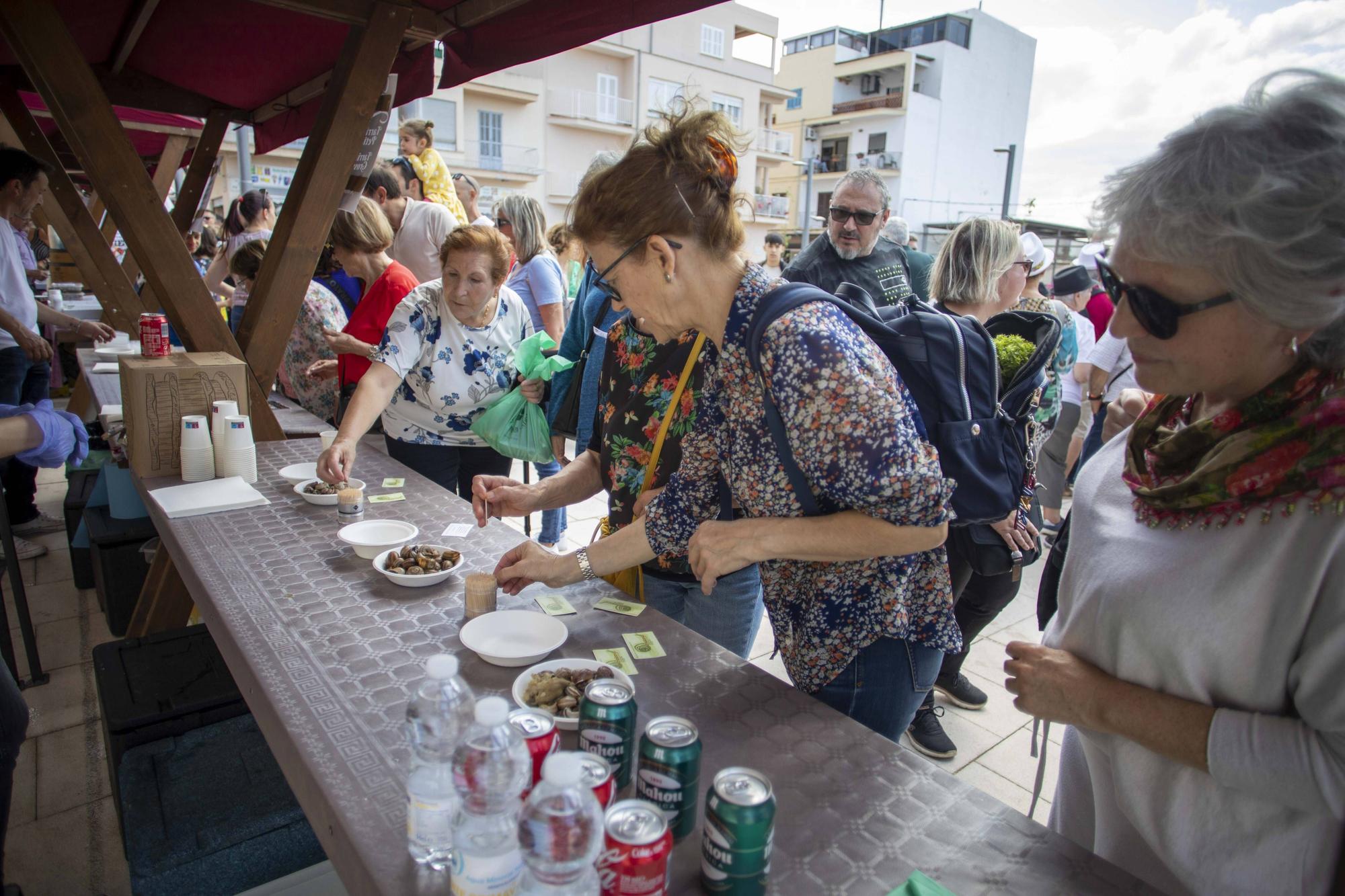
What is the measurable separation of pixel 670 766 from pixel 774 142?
31953 mm

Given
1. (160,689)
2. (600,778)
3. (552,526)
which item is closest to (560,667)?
(600,778)

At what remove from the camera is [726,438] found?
1.39 meters

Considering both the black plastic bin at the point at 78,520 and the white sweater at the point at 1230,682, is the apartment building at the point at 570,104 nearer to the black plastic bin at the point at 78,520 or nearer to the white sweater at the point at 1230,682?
the black plastic bin at the point at 78,520

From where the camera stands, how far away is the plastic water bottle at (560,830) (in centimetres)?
69

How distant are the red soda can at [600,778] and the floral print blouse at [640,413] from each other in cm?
89

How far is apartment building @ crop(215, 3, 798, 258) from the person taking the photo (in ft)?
67.7

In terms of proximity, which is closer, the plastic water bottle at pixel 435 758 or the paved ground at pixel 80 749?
the plastic water bottle at pixel 435 758

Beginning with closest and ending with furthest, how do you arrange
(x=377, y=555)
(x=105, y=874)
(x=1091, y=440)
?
(x=377, y=555), (x=105, y=874), (x=1091, y=440)

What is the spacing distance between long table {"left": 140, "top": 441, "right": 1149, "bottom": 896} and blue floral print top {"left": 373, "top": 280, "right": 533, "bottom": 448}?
92cm

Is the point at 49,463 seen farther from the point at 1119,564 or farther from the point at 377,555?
the point at 1119,564

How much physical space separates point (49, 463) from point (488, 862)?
2330 millimetres

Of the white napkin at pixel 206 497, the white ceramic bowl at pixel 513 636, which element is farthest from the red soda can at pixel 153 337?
the white ceramic bowl at pixel 513 636

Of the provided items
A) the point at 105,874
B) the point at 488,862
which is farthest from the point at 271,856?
the point at 488,862

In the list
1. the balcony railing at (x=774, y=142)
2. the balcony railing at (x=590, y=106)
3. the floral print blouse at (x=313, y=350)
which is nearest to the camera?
the floral print blouse at (x=313, y=350)
